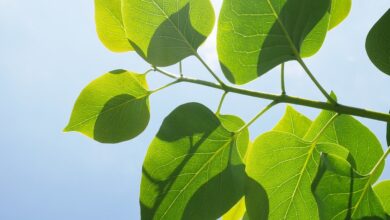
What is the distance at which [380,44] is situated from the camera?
1.00 metres

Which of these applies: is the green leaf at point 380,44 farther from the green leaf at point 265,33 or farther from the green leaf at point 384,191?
the green leaf at point 384,191

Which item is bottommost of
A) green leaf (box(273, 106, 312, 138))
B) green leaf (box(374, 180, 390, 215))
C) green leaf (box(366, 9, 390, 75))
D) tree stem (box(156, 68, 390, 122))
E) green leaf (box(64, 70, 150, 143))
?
green leaf (box(374, 180, 390, 215))

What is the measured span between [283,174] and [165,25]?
45 centimetres

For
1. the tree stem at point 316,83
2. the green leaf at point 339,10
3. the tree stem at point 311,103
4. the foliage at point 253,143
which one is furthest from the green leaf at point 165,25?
the green leaf at point 339,10

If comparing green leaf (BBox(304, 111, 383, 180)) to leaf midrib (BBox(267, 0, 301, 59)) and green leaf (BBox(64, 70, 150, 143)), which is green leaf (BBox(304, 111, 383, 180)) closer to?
leaf midrib (BBox(267, 0, 301, 59))

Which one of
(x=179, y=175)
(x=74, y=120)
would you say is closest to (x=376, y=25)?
(x=179, y=175)

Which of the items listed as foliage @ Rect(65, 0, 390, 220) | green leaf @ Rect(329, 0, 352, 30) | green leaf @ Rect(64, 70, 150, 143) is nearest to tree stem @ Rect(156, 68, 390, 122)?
foliage @ Rect(65, 0, 390, 220)

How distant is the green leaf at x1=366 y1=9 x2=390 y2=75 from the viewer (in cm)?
96

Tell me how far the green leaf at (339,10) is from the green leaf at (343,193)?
1.41 feet

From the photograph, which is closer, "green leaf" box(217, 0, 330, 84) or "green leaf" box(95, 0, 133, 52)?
"green leaf" box(217, 0, 330, 84)

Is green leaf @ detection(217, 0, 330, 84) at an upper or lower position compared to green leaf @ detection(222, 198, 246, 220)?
upper

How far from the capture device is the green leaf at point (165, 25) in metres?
1.09

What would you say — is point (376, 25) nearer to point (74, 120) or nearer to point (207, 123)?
point (207, 123)

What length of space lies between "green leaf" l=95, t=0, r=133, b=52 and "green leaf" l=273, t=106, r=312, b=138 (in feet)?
1.55
